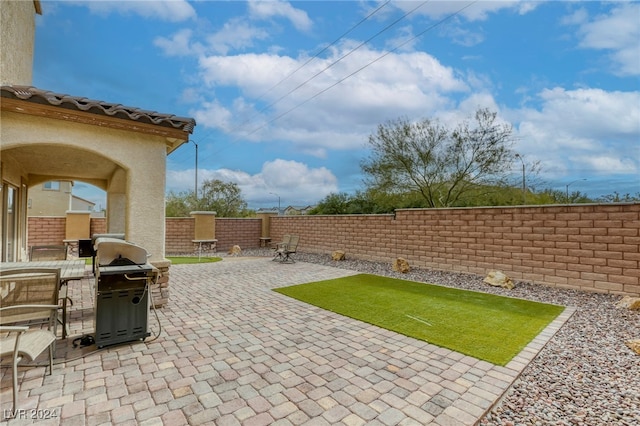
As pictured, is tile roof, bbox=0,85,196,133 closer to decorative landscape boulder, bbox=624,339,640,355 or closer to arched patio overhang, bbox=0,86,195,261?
arched patio overhang, bbox=0,86,195,261

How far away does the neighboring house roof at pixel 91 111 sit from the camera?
3.86 metres

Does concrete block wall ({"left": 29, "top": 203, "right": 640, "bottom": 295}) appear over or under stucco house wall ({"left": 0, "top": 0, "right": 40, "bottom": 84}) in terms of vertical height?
under

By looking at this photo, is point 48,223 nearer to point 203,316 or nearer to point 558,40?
point 203,316

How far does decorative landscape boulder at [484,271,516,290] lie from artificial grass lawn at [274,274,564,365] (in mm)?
851

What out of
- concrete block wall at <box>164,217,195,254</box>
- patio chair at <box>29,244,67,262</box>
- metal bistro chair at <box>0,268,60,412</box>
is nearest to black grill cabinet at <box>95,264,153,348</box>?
metal bistro chair at <box>0,268,60,412</box>

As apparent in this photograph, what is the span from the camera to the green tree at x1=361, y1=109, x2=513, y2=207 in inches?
504

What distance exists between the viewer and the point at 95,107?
4371 millimetres

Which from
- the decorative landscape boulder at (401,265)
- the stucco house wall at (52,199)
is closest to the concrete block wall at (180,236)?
the decorative landscape boulder at (401,265)

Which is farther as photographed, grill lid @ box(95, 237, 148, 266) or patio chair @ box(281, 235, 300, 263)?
patio chair @ box(281, 235, 300, 263)

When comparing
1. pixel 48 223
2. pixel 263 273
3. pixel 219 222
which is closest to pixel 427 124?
pixel 263 273

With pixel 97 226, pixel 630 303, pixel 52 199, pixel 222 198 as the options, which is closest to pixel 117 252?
pixel 630 303

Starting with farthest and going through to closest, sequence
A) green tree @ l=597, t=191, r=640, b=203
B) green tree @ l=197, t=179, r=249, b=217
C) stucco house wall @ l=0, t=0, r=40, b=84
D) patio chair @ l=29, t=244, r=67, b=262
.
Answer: green tree @ l=197, t=179, r=249, b=217, green tree @ l=597, t=191, r=640, b=203, patio chair @ l=29, t=244, r=67, b=262, stucco house wall @ l=0, t=0, r=40, b=84

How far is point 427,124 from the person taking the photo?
A: 13.9 metres

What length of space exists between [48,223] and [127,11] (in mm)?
10599
